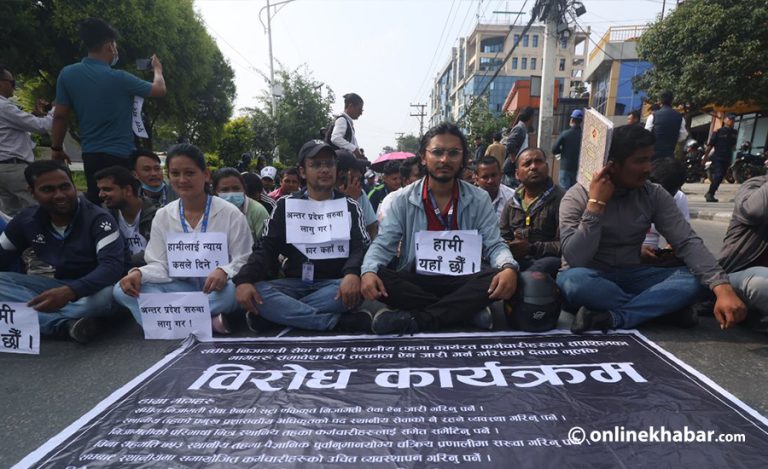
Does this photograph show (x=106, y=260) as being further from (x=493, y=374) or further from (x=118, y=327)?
(x=493, y=374)

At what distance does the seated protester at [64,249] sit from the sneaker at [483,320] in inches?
88.8

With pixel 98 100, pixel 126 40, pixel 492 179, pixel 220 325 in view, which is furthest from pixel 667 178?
pixel 126 40

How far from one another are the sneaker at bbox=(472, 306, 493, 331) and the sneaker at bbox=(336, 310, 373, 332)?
639mm

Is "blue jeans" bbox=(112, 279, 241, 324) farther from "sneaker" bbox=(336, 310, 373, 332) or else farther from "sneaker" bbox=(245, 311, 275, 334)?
"sneaker" bbox=(336, 310, 373, 332)

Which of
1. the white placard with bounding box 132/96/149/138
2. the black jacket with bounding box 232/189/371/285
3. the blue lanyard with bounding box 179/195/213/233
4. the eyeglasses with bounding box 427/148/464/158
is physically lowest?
the black jacket with bounding box 232/189/371/285

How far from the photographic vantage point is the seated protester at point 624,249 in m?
2.35

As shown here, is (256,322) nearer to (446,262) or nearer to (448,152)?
(446,262)

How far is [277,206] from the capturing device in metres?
2.76

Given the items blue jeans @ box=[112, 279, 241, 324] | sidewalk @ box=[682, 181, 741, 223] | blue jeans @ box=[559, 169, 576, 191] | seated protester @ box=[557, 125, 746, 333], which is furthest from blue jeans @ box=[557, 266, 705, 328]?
sidewalk @ box=[682, 181, 741, 223]

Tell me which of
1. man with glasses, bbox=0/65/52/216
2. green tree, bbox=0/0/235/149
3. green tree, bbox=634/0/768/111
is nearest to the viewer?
man with glasses, bbox=0/65/52/216

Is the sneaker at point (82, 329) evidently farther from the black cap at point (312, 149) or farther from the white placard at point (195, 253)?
the black cap at point (312, 149)

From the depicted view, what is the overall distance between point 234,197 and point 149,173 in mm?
924

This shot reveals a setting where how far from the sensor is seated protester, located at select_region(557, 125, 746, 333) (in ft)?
7.71

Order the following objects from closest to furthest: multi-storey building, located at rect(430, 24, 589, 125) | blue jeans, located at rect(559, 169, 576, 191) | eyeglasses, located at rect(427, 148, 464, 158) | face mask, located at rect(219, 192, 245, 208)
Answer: eyeglasses, located at rect(427, 148, 464, 158) < face mask, located at rect(219, 192, 245, 208) < blue jeans, located at rect(559, 169, 576, 191) < multi-storey building, located at rect(430, 24, 589, 125)
